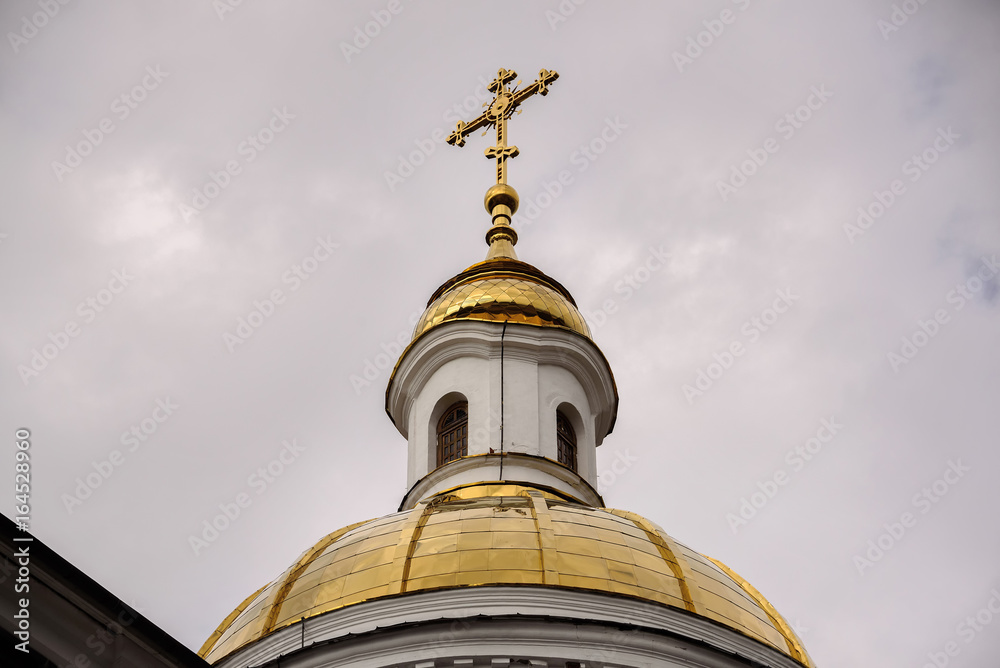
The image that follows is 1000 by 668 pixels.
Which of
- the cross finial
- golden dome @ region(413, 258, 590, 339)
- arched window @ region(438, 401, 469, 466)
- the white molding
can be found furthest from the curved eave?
the cross finial

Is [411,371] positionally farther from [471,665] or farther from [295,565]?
[471,665]

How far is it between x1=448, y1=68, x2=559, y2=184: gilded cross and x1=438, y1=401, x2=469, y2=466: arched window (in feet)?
15.6

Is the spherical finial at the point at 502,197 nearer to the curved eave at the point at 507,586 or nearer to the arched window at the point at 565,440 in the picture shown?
the arched window at the point at 565,440

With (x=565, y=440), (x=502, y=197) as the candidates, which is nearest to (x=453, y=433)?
(x=565, y=440)

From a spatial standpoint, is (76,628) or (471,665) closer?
(76,628)

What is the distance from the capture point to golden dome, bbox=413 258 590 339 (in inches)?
758

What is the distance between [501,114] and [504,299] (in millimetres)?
3823

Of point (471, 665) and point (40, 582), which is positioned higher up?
point (471, 665)

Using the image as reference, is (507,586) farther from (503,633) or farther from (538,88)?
(538,88)

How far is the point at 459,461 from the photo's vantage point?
1739 cm

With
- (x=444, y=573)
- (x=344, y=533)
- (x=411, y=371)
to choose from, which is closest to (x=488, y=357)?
(x=411, y=371)

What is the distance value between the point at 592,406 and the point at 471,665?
6.93 metres

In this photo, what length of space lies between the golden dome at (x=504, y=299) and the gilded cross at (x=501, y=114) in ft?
7.84

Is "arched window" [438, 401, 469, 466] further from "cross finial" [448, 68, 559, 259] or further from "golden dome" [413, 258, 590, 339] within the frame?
"cross finial" [448, 68, 559, 259]
